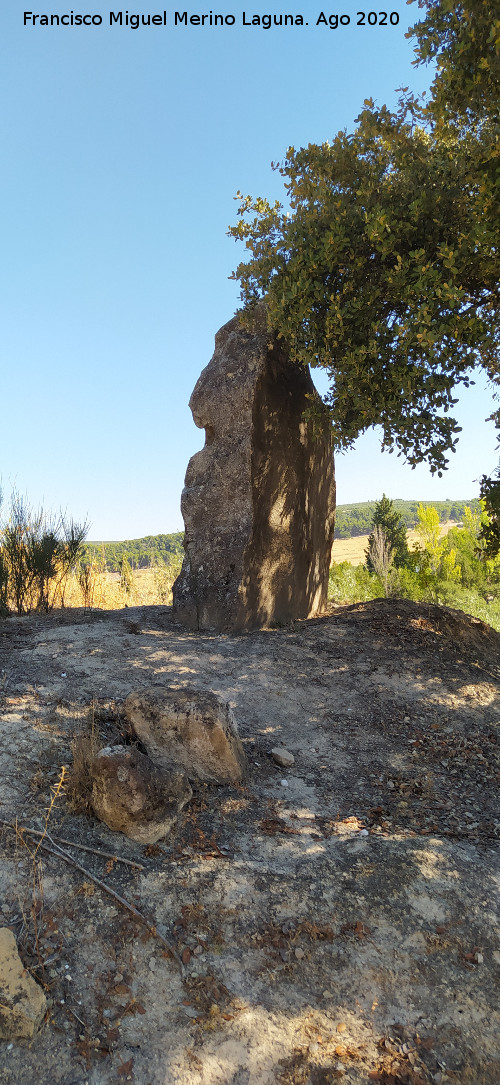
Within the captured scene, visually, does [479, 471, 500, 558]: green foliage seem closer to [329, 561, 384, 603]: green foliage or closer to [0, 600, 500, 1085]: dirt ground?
[0, 600, 500, 1085]: dirt ground

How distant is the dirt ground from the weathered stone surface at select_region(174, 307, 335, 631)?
2339 mm

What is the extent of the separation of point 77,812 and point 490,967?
211cm

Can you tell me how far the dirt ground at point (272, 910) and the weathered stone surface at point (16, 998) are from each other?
53 millimetres

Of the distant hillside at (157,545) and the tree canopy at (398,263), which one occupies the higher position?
the tree canopy at (398,263)

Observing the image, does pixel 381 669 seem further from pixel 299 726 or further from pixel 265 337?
pixel 265 337

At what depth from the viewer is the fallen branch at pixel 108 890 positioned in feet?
9.52

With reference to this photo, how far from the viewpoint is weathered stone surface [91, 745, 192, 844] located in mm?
3539

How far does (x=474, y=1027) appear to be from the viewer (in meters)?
2.72

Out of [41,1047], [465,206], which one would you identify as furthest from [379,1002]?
[465,206]

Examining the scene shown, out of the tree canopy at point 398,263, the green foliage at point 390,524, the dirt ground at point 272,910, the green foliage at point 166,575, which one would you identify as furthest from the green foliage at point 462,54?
the green foliage at point 390,524

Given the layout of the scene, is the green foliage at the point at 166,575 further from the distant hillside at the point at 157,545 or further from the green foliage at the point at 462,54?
the green foliage at the point at 462,54

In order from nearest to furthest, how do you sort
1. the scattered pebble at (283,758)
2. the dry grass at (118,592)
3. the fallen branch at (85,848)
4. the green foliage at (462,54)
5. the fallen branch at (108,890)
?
1. the fallen branch at (108,890)
2. the fallen branch at (85,848)
3. the scattered pebble at (283,758)
4. the green foliage at (462,54)
5. the dry grass at (118,592)

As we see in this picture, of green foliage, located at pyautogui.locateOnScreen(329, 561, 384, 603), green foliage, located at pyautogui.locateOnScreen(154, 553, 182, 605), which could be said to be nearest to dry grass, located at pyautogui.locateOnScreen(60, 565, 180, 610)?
green foliage, located at pyautogui.locateOnScreen(154, 553, 182, 605)

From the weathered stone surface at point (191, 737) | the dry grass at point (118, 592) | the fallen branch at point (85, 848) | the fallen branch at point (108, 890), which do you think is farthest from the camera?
the dry grass at point (118, 592)
